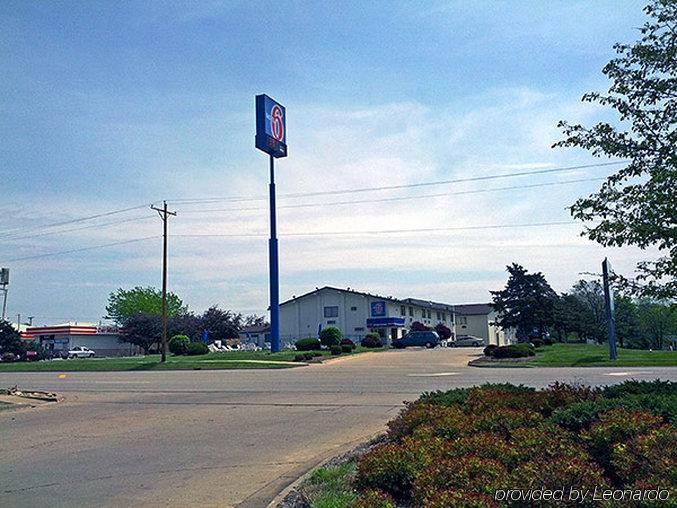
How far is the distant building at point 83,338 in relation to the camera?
99.9 m

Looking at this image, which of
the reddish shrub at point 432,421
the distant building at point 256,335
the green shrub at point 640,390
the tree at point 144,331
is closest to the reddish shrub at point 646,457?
the reddish shrub at point 432,421

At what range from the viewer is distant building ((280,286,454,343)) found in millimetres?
82938

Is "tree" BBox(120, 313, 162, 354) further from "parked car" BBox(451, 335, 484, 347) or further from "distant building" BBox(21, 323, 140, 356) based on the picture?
"parked car" BBox(451, 335, 484, 347)

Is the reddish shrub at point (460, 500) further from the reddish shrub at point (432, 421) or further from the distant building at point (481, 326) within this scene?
the distant building at point (481, 326)

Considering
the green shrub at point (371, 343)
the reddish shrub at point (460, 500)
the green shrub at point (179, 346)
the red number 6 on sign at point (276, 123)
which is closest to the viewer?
the reddish shrub at point (460, 500)

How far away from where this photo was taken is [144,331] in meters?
89.3

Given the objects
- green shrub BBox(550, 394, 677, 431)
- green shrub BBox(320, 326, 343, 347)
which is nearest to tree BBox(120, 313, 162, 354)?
green shrub BBox(320, 326, 343, 347)

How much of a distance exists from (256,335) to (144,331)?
2023 cm

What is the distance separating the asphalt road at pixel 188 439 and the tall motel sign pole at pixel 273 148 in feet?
96.5

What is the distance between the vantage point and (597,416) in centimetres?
718

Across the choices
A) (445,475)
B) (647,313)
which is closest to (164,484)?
(445,475)

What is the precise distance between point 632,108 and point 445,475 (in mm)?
7312

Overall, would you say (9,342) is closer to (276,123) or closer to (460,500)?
(276,123)

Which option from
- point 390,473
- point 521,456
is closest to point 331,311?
point 390,473
